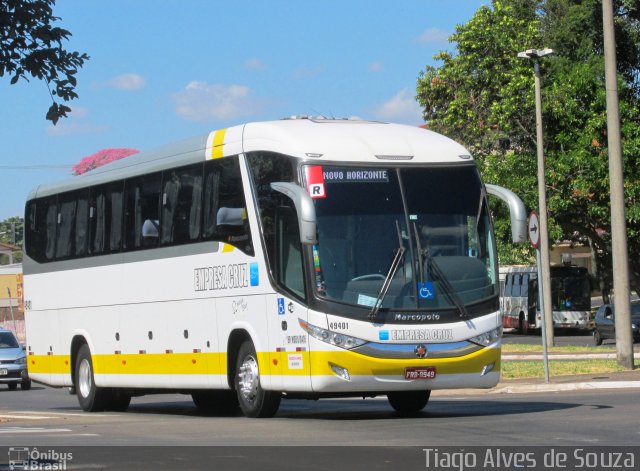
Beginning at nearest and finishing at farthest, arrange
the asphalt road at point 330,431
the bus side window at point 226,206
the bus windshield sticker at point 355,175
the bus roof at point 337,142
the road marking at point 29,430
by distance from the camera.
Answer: the asphalt road at point 330,431 → the road marking at point 29,430 → the bus windshield sticker at point 355,175 → the bus roof at point 337,142 → the bus side window at point 226,206

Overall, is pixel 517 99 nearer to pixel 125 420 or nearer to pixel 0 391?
pixel 0 391

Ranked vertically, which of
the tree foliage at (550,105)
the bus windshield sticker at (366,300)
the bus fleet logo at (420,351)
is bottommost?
the bus fleet logo at (420,351)

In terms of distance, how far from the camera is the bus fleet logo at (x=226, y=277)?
55.1 feet

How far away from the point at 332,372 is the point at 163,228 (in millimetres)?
4886

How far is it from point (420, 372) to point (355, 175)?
2509 millimetres

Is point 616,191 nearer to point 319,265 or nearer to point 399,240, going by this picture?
point 399,240

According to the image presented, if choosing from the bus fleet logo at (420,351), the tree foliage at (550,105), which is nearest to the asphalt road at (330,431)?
the bus fleet logo at (420,351)

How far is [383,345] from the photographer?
15539 millimetres

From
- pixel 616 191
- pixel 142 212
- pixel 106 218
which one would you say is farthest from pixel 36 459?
pixel 616 191

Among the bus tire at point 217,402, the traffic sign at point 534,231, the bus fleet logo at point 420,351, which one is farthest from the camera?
the traffic sign at point 534,231

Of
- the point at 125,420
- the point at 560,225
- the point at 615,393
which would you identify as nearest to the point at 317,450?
the point at 125,420

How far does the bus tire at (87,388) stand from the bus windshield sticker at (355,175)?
7.45m

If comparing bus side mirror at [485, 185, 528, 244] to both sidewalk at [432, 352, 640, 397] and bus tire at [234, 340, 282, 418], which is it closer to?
bus tire at [234, 340, 282, 418]

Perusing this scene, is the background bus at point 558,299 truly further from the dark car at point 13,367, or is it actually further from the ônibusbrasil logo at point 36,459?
the ônibusbrasil logo at point 36,459
